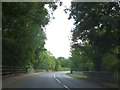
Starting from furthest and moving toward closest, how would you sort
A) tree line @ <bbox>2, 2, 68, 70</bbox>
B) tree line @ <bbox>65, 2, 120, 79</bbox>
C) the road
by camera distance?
tree line @ <bbox>65, 2, 120, 79</bbox> < tree line @ <bbox>2, 2, 68, 70</bbox> < the road

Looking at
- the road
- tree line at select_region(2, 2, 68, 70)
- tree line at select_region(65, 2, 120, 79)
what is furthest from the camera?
tree line at select_region(65, 2, 120, 79)

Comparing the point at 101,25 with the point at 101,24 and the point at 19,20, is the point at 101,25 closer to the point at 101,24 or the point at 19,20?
the point at 101,24

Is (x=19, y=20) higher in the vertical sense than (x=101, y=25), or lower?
higher

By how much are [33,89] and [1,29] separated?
12.0m

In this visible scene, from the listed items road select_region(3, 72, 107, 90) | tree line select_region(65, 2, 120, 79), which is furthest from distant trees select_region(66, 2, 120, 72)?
road select_region(3, 72, 107, 90)

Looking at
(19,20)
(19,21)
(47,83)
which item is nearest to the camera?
(47,83)

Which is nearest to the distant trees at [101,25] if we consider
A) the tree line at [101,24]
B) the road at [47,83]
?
the tree line at [101,24]

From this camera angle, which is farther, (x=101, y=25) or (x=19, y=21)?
(x=101, y=25)

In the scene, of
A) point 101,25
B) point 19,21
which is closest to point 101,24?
point 101,25

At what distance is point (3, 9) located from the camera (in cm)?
3067

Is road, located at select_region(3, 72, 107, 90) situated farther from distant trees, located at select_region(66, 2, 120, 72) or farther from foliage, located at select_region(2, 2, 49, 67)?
foliage, located at select_region(2, 2, 49, 67)

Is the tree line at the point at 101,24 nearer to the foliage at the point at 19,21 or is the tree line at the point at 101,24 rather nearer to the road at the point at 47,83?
the foliage at the point at 19,21

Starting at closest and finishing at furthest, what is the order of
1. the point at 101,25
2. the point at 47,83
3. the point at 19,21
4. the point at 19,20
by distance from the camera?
the point at 47,83 < the point at 19,20 < the point at 19,21 < the point at 101,25

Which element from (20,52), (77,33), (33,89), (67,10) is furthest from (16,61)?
Answer: (33,89)
